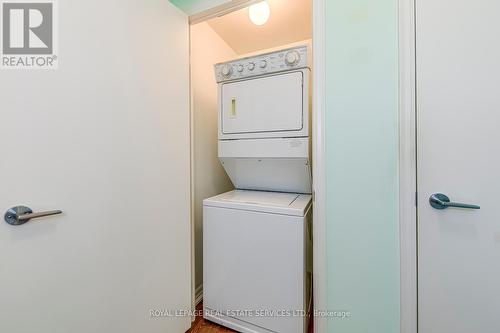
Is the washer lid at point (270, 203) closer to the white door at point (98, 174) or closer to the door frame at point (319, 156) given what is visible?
the door frame at point (319, 156)

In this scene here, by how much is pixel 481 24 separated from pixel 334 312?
1590 millimetres

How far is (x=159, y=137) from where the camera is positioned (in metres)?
A: 1.27

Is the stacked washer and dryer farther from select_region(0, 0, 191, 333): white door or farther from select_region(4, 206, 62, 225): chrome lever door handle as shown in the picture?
select_region(4, 206, 62, 225): chrome lever door handle

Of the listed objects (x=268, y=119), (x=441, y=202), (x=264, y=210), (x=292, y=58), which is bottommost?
(x=264, y=210)

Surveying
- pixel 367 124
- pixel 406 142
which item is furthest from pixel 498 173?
pixel 367 124

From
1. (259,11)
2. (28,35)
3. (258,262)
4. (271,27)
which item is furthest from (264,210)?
(271,27)

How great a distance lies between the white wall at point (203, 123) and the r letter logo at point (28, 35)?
0.99 metres

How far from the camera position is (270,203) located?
145 centimetres

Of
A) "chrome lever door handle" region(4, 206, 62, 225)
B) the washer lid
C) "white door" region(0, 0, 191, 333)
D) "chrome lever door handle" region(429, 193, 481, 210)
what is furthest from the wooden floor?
"chrome lever door handle" region(4, 206, 62, 225)

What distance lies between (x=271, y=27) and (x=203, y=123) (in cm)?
127

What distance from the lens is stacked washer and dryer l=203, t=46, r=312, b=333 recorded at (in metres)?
1.32

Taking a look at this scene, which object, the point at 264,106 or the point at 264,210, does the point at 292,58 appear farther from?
the point at 264,210

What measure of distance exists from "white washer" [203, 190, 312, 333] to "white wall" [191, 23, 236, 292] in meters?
0.34

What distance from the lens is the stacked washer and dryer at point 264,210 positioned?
1.32 metres
